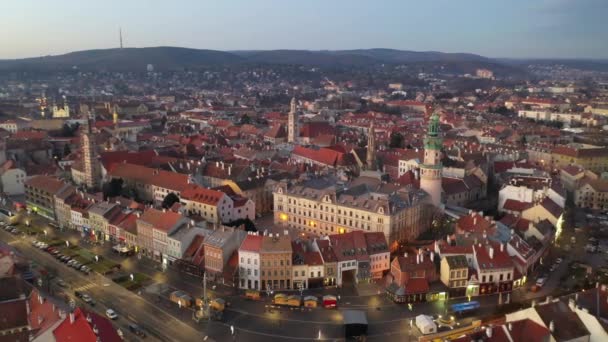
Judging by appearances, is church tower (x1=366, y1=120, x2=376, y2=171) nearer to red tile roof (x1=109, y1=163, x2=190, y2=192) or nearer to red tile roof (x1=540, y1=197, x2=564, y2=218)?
red tile roof (x1=109, y1=163, x2=190, y2=192)

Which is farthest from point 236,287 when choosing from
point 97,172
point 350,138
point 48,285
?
point 350,138

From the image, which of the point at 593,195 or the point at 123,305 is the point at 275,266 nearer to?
the point at 123,305

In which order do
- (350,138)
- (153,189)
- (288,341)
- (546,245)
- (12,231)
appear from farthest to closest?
1. (350,138)
2. (153,189)
3. (12,231)
4. (546,245)
5. (288,341)

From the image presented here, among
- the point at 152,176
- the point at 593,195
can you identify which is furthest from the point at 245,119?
the point at 593,195

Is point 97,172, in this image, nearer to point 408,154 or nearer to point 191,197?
point 191,197

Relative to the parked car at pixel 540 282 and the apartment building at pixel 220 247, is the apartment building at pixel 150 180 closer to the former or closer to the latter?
the apartment building at pixel 220 247

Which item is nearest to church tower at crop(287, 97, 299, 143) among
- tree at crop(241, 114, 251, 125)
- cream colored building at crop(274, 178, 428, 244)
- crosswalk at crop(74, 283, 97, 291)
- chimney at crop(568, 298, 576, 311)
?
tree at crop(241, 114, 251, 125)

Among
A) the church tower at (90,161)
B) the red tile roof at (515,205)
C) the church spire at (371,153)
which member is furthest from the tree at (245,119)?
the red tile roof at (515,205)
